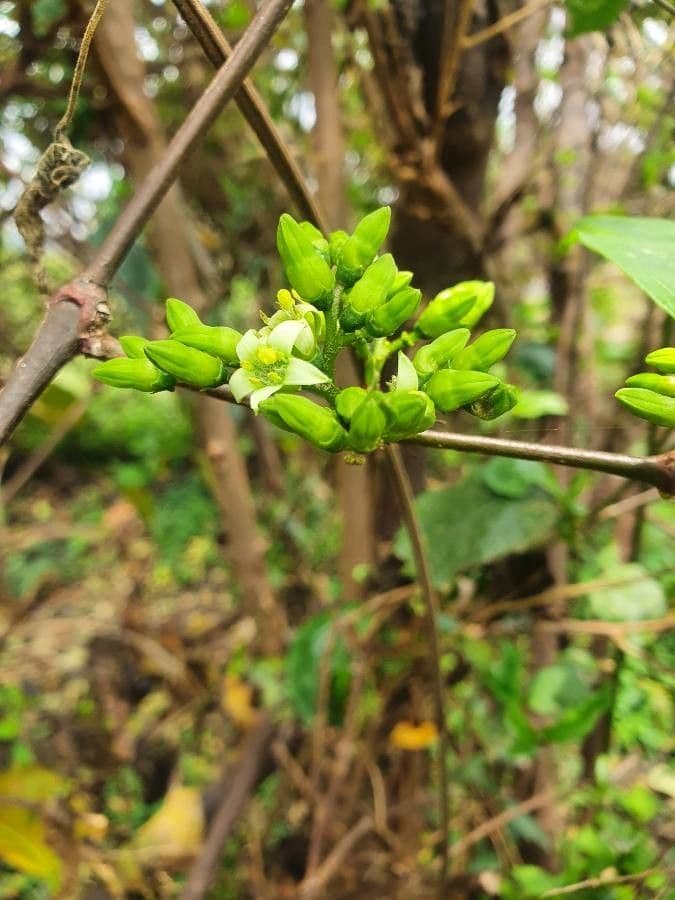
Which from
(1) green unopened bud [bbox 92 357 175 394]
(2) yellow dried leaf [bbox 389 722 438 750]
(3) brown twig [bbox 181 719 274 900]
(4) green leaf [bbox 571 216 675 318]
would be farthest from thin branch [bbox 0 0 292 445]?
(3) brown twig [bbox 181 719 274 900]

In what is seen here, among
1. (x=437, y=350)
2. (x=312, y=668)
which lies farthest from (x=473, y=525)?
(x=437, y=350)

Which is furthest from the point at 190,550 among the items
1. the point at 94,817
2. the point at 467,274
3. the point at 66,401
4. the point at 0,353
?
the point at 467,274

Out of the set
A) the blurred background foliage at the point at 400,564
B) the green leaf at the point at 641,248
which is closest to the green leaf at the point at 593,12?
the blurred background foliage at the point at 400,564

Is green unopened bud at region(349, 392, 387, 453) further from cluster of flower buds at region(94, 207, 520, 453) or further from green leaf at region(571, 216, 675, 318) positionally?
green leaf at region(571, 216, 675, 318)

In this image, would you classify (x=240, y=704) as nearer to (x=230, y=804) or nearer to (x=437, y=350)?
(x=230, y=804)

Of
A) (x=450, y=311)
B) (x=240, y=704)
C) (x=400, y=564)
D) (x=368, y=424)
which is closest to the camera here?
(x=368, y=424)

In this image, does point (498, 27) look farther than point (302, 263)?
Yes

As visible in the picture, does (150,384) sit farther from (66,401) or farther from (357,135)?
(66,401)

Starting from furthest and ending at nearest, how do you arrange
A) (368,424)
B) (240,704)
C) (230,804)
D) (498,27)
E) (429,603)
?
(240,704), (230,804), (498,27), (429,603), (368,424)
